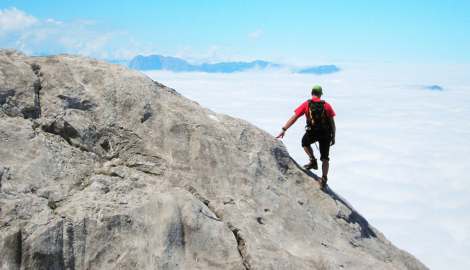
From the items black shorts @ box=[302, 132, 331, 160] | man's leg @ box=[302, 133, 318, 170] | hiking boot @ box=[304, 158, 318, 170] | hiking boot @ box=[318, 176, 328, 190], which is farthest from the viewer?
hiking boot @ box=[304, 158, 318, 170]

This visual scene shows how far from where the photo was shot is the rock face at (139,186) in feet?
18.3

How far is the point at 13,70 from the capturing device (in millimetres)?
7266

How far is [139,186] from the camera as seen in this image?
6.91m

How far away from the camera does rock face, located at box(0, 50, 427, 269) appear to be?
5586 mm

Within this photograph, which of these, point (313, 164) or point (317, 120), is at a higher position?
point (317, 120)

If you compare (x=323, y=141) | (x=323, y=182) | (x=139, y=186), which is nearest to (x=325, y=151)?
(x=323, y=141)

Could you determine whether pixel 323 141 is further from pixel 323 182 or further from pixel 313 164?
pixel 323 182

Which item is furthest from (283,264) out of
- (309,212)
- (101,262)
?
(101,262)

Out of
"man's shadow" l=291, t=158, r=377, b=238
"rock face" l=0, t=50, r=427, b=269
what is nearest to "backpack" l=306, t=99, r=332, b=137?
"rock face" l=0, t=50, r=427, b=269

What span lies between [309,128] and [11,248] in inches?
312

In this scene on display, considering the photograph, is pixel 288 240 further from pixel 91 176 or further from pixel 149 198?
pixel 91 176

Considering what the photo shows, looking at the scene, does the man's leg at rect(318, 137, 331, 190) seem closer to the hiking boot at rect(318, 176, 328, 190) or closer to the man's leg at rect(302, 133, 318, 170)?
the hiking boot at rect(318, 176, 328, 190)

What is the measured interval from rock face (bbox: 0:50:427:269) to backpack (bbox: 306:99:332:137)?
4.72ft

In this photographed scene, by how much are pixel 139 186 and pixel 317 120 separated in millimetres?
5549
